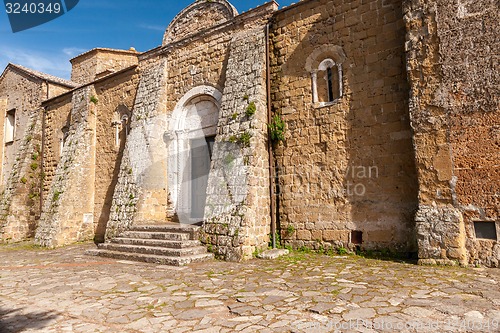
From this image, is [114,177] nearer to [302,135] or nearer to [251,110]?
[251,110]

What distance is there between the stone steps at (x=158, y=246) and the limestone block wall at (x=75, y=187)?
3.18 m

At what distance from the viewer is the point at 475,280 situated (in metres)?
4.57

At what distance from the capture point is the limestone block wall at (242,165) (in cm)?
696

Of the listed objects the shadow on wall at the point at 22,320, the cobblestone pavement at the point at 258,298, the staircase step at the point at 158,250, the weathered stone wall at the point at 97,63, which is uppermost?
the weathered stone wall at the point at 97,63

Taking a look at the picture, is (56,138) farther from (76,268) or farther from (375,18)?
(375,18)

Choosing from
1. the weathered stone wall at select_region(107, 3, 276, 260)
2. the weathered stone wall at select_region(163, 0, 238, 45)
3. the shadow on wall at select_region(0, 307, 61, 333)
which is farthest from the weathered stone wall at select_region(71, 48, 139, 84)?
the shadow on wall at select_region(0, 307, 61, 333)

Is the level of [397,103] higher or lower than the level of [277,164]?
higher

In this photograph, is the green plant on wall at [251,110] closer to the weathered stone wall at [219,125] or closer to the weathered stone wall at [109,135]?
the weathered stone wall at [219,125]

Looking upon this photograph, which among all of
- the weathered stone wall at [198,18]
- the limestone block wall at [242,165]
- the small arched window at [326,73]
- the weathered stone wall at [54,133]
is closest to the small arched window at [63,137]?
the weathered stone wall at [54,133]

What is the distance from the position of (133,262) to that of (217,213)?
2.08 m

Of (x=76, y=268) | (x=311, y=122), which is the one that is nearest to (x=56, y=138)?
(x=76, y=268)

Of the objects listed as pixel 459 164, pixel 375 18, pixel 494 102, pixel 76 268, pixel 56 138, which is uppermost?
pixel 375 18

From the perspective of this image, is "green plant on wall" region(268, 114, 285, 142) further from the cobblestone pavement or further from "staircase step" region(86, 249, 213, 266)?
"staircase step" region(86, 249, 213, 266)

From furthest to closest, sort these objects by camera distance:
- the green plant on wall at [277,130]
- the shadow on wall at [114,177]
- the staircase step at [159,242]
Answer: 1. the shadow on wall at [114,177]
2. the green plant on wall at [277,130]
3. the staircase step at [159,242]
